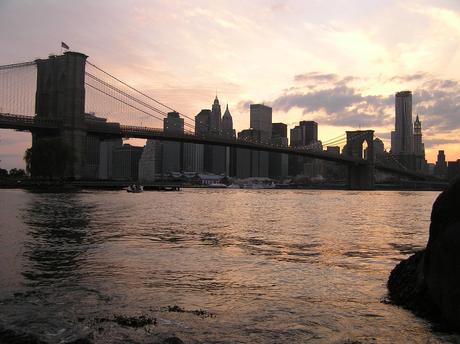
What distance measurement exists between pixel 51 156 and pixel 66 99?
10.6 m

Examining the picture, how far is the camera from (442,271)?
241 inches

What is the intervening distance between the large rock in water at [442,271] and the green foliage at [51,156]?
7337cm

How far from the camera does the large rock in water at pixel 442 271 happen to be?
5953 mm

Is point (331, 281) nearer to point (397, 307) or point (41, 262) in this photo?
point (397, 307)

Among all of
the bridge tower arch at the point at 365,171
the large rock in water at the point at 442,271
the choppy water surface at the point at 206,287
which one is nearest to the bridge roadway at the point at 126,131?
the bridge tower arch at the point at 365,171

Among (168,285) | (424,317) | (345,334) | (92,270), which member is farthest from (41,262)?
(424,317)

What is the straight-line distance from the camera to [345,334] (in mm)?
6195

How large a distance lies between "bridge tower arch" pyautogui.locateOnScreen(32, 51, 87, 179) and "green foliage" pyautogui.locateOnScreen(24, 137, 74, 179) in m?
1.05

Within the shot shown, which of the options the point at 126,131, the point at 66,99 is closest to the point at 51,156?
the point at 66,99

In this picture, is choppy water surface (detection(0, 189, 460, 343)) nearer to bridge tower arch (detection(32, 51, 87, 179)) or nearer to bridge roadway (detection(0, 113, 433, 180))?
bridge roadway (detection(0, 113, 433, 180))

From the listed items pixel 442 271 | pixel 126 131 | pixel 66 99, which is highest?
pixel 66 99

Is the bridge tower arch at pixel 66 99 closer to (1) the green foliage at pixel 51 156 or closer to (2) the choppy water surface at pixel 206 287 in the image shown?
(1) the green foliage at pixel 51 156

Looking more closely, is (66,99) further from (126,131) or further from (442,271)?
(442,271)

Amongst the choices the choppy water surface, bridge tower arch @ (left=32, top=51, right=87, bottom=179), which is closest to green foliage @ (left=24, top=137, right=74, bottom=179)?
bridge tower arch @ (left=32, top=51, right=87, bottom=179)
